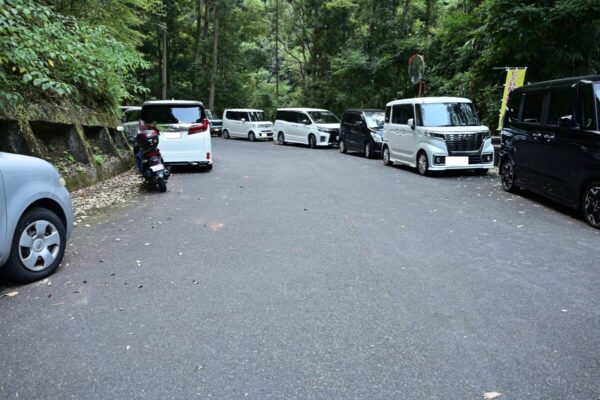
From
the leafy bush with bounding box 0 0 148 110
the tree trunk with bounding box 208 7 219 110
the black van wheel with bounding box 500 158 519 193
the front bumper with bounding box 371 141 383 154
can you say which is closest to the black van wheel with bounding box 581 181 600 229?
the black van wheel with bounding box 500 158 519 193

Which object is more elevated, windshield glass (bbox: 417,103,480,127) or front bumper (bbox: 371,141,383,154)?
windshield glass (bbox: 417,103,480,127)

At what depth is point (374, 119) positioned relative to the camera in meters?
19.1

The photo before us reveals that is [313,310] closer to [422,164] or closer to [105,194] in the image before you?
[105,194]

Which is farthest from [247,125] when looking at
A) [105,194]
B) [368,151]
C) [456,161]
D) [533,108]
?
[533,108]

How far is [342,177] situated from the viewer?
43.8 ft

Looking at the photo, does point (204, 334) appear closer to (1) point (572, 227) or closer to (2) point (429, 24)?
(1) point (572, 227)

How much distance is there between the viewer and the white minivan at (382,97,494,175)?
13.0 m

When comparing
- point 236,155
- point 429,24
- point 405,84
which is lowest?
point 236,155

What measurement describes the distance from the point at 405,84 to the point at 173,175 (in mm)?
16572

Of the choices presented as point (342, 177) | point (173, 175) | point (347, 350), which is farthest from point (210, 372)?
point (173, 175)

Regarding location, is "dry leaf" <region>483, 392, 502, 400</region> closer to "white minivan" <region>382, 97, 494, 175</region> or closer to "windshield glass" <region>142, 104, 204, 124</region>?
"white minivan" <region>382, 97, 494, 175</region>

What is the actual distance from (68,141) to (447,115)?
934 cm


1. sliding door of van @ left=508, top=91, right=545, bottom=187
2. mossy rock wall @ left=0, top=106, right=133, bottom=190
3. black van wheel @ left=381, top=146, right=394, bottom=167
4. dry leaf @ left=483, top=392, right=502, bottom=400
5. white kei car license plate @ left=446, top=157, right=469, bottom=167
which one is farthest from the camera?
black van wheel @ left=381, top=146, right=394, bottom=167

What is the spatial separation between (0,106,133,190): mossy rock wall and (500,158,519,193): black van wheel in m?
8.84
